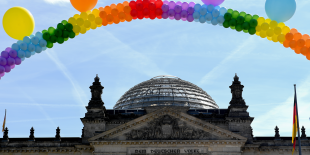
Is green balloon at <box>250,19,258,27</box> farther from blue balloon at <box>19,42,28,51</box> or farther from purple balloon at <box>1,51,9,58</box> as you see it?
purple balloon at <box>1,51,9,58</box>

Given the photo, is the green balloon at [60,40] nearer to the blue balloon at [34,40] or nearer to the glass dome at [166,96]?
the blue balloon at [34,40]

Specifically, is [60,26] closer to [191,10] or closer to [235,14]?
[191,10]

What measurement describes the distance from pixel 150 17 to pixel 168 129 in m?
28.5

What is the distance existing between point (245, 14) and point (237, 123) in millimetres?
34842

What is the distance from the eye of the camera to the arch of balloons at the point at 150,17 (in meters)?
24.0

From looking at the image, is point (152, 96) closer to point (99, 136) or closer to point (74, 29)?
point (99, 136)

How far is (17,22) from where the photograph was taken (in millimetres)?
22766

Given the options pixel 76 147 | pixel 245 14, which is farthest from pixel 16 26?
pixel 76 147

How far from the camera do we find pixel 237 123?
2272 inches

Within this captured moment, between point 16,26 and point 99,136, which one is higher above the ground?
point 16,26

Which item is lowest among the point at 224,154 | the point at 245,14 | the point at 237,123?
the point at 224,154

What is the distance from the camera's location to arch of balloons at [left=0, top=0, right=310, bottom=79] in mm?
23984

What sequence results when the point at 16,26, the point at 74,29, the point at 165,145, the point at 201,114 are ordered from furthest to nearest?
the point at 201,114, the point at 165,145, the point at 74,29, the point at 16,26

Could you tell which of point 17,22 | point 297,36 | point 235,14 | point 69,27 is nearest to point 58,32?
point 69,27
